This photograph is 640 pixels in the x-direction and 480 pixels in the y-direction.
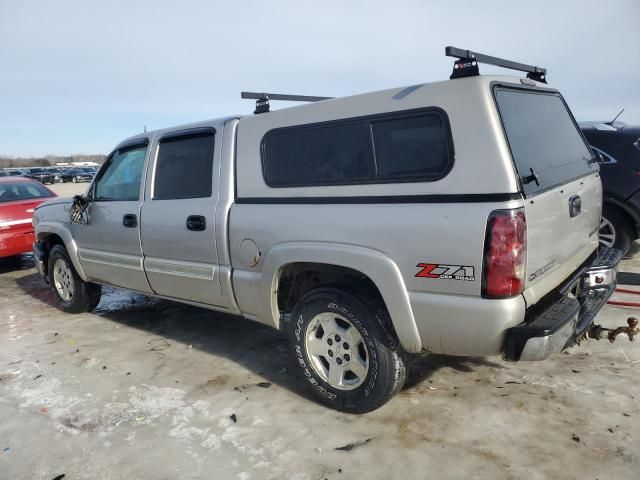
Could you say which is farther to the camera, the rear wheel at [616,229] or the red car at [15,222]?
the red car at [15,222]

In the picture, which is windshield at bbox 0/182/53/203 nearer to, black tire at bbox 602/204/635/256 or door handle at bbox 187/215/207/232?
door handle at bbox 187/215/207/232

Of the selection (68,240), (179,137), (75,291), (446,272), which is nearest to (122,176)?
(179,137)

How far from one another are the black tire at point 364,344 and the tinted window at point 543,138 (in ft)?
3.67

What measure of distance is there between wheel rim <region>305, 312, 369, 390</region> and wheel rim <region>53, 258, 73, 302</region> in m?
3.60

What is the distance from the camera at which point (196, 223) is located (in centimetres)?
382

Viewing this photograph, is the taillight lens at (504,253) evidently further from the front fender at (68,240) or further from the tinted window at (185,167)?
the front fender at (68,240)

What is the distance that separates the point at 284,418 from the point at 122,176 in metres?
2.86

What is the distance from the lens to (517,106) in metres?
2.91

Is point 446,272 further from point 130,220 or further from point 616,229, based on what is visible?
point 616,229

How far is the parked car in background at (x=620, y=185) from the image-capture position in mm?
5582

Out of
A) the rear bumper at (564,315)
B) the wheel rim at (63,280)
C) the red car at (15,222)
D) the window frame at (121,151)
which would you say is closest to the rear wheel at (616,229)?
the rear bumper at (564,315)

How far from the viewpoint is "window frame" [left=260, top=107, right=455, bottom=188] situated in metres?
2.62

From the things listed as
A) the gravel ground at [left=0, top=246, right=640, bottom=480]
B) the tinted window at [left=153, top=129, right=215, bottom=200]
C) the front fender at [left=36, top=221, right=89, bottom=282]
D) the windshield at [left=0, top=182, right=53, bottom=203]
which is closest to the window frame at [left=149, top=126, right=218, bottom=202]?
the tinted window at [left=153, top=129, right=215, bottom=200]

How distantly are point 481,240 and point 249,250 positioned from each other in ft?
5.43
